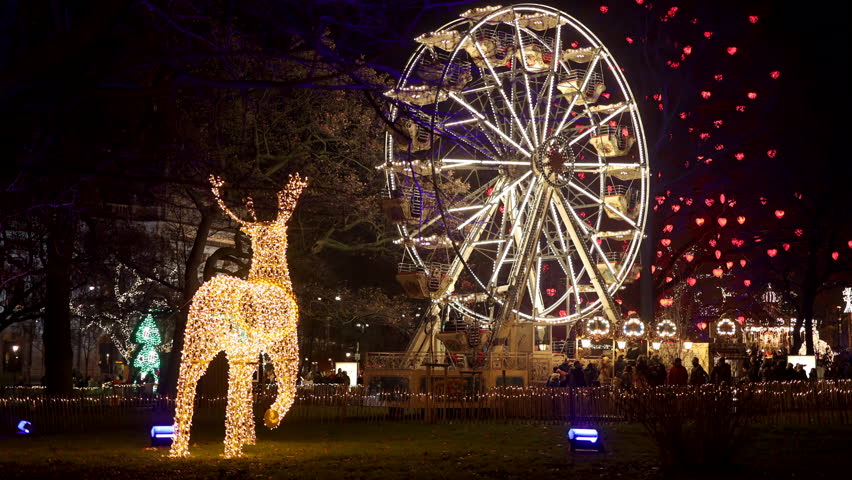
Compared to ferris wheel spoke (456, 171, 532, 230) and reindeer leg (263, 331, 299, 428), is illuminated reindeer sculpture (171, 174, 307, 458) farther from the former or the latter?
ferris wheel spoke (456, 171, 532, 230)

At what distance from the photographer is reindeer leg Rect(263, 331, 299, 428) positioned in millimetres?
15945

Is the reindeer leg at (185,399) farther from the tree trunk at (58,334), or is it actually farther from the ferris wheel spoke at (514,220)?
the ferris wheel spoke at (514,220)

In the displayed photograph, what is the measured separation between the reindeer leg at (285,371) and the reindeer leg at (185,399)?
114cm

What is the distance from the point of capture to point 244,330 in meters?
15.8

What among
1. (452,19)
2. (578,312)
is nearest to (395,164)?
(452,19)

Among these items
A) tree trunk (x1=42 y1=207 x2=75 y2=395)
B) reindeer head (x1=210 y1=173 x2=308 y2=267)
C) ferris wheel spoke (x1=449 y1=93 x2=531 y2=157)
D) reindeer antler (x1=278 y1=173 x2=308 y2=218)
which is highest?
ferris wheel spoke (x1=449 y1=93 x2=531 y2=157)

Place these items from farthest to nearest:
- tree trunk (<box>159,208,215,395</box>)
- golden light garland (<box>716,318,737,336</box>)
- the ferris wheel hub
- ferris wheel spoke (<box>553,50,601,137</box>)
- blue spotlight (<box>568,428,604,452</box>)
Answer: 1. golden light garland (<box>716,318,737,336</box>)
2. ferris wheel spoke (<box>553,50,601,137</box>)
3. the ferris wheel hub
4. tree trunk (<box>159,208,215,395</box>)
5. blue spotlight (<box>568,428,604,452</box>)

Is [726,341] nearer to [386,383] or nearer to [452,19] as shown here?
[386,383]

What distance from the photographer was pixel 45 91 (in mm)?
9953

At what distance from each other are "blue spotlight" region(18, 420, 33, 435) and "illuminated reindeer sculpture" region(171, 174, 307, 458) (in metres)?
7.48

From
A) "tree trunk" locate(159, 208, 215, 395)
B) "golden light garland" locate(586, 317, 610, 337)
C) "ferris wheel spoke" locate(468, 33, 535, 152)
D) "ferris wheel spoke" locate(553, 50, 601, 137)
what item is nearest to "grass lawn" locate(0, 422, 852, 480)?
"tree trunk" locate(159, 208, 215, 395)

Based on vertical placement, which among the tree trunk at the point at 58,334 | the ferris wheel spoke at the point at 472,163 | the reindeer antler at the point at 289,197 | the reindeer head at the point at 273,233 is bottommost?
the tree trunk at the point at 58,334

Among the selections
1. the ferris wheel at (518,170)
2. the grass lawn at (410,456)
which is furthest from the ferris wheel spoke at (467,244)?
the grass lawn at (410,456)

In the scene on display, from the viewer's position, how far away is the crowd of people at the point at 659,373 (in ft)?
74.6
